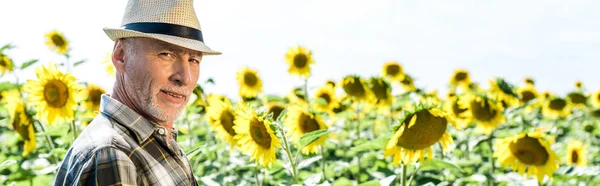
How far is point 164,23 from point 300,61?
361 centimetres

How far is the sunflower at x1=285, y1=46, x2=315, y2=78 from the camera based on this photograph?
526cm

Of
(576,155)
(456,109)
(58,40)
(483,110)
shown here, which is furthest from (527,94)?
(58,40)

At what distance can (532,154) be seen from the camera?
3223 mm

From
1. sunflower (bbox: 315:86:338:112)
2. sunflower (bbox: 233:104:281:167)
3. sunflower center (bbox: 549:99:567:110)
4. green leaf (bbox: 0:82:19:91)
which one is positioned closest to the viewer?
sunflower (bbox: 233:104:281:167)

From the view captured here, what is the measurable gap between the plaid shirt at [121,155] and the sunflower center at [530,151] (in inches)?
78.6

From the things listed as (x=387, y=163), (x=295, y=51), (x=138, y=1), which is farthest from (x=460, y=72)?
(x=138, y=1)

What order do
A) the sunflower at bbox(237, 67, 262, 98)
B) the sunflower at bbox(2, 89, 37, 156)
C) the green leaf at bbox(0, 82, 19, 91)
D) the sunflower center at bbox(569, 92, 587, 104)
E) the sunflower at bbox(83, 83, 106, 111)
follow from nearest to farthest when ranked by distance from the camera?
1. the green leaf at bbox(0, 82, 19, 91)
2. the sunflower at bbox(2, 89, 37, 156)
3. the sunflower at bbox(83, 83, 106, 111)
4. the sunflower at bbox(237, 67, 262, 98)
5. the sunflower center at bbox(569, 92, 587, 104)

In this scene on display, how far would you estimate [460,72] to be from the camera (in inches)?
269

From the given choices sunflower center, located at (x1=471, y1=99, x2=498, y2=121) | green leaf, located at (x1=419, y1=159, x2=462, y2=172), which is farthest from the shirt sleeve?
sunflower center, located at (x1=471, y1=99, x2=498, y2=121)

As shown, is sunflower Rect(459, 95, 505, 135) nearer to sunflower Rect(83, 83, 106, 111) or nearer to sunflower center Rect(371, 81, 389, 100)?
sunflower center Rect(371, 81, 389, 100)

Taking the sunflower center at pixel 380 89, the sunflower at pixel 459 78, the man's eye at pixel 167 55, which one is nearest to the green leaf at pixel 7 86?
the man's eye at pixel 167 55

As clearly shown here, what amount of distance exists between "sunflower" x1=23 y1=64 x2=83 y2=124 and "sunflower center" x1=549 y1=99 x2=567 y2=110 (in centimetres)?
493

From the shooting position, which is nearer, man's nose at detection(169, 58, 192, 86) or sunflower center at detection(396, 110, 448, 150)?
man's nose at detection(169, 58, 192, 86)

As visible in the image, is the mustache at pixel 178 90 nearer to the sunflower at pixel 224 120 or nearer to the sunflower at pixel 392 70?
the sunflower at pixel 224 120
